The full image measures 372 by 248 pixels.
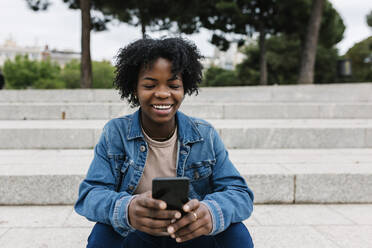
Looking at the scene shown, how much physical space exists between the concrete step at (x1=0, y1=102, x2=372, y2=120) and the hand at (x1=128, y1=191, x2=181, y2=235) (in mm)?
4726

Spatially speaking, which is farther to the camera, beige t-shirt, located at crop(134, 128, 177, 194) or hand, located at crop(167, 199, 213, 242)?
beige t-shirt, located at crop(134, 128, 177, 194)

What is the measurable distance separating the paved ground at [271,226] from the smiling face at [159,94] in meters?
1.15

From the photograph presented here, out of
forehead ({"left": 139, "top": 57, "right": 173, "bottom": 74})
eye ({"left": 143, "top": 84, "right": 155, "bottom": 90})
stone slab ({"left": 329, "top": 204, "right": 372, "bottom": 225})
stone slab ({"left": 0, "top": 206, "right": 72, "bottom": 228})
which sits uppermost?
forehead ({"left": 139, "top": 57, "right": 173, "bottom": 74})

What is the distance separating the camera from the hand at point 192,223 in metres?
1.21

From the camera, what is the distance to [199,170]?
1.60 metres

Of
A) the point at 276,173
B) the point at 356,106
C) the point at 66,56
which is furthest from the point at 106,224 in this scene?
the point at 66,56

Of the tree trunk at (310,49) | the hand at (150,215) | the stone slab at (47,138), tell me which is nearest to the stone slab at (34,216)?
the hand at (150,215)

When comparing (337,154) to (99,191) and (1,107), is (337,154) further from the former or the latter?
(1,107)

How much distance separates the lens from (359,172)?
2.93 meters

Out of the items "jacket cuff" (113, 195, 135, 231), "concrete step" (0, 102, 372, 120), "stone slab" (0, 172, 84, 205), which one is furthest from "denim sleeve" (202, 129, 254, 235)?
"concrete step" (0, 102, 372, 120)

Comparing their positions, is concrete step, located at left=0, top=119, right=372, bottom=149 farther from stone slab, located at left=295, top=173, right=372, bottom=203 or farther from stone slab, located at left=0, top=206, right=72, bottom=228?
stone slab, located at left=0, top=206, right=72, bottom=228

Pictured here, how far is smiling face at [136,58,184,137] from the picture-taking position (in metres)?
1.49

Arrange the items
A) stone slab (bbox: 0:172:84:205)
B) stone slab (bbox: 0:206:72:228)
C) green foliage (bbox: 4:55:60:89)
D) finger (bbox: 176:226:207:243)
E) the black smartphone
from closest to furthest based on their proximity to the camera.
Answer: the black smartphone < finger (bbox: 176:226:207:243) < stone slab (bbox: 0:206:72:228) < stone slab (bbox: 0:172:84:205) < green foliage (bbox: 4:55:60:89)

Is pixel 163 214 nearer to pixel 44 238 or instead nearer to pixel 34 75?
pixel 44 238
